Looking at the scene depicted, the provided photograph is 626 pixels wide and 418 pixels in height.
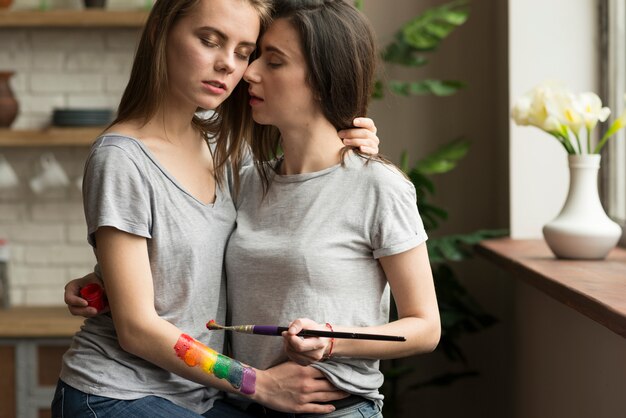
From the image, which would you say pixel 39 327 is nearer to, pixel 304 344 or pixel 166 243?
pixel 166 243

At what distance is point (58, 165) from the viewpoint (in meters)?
4.19

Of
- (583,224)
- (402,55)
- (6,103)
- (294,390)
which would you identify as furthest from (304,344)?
(6,103)

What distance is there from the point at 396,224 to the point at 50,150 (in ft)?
9.41

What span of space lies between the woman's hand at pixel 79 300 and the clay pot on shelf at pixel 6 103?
2.27 metres

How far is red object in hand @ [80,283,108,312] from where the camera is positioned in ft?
6.19

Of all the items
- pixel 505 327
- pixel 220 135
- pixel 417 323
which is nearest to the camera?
pixel 417 323

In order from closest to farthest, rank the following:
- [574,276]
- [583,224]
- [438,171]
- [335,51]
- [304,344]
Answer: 1. [304,344]
2. [335,51]
3. [574,276]
4. [583,224]
5. [438,171]

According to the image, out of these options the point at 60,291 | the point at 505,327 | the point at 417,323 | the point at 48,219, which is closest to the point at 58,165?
the point at 48,219

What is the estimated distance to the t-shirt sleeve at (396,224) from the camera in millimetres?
1787

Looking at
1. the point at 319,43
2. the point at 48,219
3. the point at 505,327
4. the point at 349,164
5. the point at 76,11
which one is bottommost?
the point at 505,327

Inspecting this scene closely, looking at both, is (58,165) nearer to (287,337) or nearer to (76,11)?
(76,11)

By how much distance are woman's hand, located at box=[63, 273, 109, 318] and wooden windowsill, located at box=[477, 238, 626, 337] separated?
3.37ft

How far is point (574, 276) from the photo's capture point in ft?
7.64

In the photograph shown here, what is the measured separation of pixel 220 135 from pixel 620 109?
169cm
